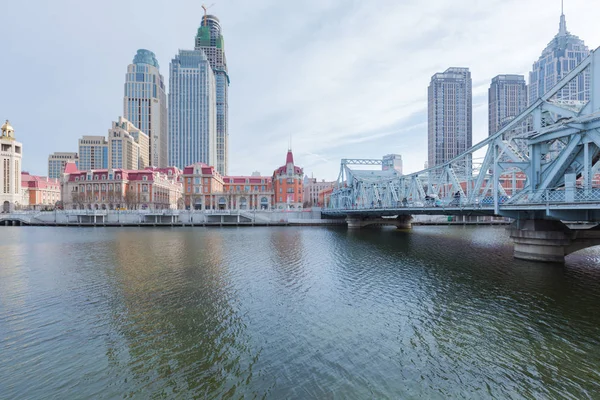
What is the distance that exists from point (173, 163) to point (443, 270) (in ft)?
547

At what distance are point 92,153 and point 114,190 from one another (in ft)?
332

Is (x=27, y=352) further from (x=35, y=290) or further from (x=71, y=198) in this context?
(x=71, y=198)

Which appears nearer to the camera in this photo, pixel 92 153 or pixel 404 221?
pixel 404 221

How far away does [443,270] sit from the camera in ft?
80.2

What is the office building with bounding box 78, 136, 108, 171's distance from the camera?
182 m

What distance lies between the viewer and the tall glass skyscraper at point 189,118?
171m

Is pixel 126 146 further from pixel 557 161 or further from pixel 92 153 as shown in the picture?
pixel 557 161

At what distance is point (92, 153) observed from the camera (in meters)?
183

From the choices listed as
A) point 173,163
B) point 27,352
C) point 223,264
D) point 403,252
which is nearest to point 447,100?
point 173,163

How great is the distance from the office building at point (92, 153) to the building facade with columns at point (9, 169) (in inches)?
2451

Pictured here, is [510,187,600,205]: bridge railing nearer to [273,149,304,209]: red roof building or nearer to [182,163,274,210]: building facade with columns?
→ [273,149,304,209]: red roof building

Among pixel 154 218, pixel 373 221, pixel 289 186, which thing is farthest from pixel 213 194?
pixel 373 221

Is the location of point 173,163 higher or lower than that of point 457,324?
higher

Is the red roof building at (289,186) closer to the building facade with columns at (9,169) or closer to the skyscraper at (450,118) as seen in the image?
the building facade with columns at (9,169)
